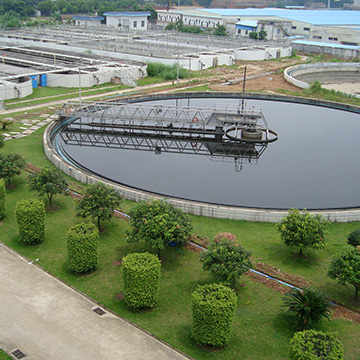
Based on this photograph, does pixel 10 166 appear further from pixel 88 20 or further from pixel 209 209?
pixel 88 20

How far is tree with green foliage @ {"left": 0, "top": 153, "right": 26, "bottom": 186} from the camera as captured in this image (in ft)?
79.2

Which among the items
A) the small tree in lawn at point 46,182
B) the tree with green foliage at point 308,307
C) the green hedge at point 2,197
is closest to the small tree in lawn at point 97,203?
the small tree in lawn at point 46,182

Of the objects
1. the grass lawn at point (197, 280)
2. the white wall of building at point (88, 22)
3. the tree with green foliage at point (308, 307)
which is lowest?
the grass lawn at point (197, 280)

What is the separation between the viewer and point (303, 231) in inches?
722

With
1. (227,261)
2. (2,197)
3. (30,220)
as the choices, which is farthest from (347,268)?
(2,197)

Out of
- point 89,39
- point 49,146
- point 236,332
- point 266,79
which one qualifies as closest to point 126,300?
point 236,332

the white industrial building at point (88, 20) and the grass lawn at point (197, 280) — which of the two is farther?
the white industrial building at point (88, 20)

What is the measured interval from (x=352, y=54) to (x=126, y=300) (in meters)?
75.9

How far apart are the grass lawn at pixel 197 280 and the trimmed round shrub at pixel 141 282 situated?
0.44 metres

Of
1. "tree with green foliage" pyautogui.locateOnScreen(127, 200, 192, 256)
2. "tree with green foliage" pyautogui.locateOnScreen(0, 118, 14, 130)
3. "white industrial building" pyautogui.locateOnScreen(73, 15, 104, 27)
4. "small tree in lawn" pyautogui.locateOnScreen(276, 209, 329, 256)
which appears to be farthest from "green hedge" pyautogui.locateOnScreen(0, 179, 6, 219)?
"white industrial building" pyautogui.locateOnScreen(73, 15, 104, 27)

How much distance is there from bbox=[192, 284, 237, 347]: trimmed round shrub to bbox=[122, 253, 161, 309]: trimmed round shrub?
1.88m

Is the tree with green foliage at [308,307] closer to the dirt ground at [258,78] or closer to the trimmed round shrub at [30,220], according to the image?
the trimmed round shrub at [30,220]

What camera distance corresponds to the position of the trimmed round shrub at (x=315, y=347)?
12.1 meters

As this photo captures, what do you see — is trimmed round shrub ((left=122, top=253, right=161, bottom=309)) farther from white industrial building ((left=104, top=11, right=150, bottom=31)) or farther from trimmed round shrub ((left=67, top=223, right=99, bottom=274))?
white industrial building ((left=104, top=11, right=150, bottom=31))
